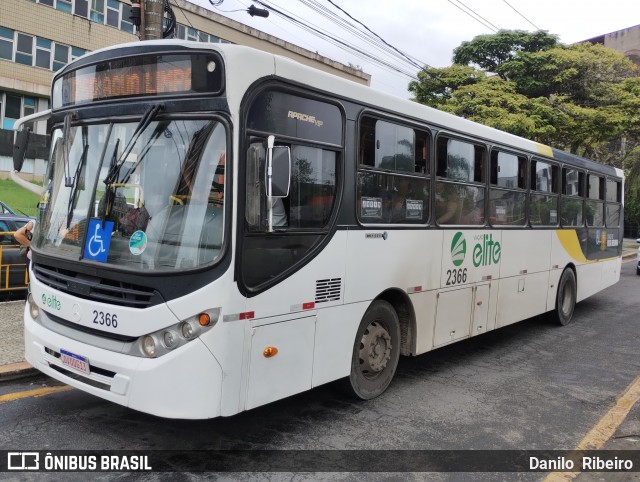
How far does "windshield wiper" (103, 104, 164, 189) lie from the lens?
12.9 feet

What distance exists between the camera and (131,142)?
4035mm

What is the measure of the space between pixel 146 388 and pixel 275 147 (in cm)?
185

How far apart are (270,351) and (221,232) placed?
0.99 meters

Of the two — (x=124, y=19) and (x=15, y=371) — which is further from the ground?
(x=124, y=19)

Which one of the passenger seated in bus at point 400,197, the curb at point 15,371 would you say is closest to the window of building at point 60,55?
the curb at point 15,371

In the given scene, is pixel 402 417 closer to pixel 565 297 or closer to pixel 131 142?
pixel 131 142

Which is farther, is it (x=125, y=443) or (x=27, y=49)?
(x=27, y=49)

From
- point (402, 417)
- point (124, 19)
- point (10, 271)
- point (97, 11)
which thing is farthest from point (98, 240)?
point (124, 19)

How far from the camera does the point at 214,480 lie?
3748 mm

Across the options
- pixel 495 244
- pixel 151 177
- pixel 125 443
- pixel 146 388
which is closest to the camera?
pixel 146 388

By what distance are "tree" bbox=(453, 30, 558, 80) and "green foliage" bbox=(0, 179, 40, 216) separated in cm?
2093

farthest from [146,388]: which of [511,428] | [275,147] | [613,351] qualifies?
[613,351]

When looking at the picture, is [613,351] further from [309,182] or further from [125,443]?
[125,443]

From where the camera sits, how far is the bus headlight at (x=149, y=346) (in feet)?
12.3
